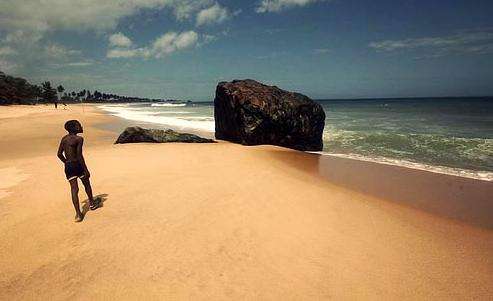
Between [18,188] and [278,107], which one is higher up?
[278,107]

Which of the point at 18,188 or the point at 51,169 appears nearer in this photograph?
the point at 18,188

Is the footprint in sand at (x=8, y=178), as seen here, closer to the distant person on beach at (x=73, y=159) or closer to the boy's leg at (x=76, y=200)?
the distant person on beach at (x=73, y=159)

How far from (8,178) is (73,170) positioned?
3907 millimetres

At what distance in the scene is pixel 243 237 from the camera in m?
4.95

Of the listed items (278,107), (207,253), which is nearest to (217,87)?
(278,107)

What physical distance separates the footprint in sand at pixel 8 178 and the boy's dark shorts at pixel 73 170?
224cm

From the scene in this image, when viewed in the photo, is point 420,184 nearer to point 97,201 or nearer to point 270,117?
point 270,117

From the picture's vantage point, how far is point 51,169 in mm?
9141

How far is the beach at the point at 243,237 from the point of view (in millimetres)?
3834

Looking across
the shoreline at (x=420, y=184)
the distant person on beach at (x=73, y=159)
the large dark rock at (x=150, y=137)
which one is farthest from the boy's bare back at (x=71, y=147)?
the large dark rock at (x=150, y=137)

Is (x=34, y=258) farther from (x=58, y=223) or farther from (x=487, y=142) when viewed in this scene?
(x=487, y=142)

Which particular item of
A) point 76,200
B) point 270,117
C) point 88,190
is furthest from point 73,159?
point 270,117

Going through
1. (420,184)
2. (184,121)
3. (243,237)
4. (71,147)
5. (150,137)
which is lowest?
(420,184)

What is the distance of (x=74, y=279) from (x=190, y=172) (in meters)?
4.77
